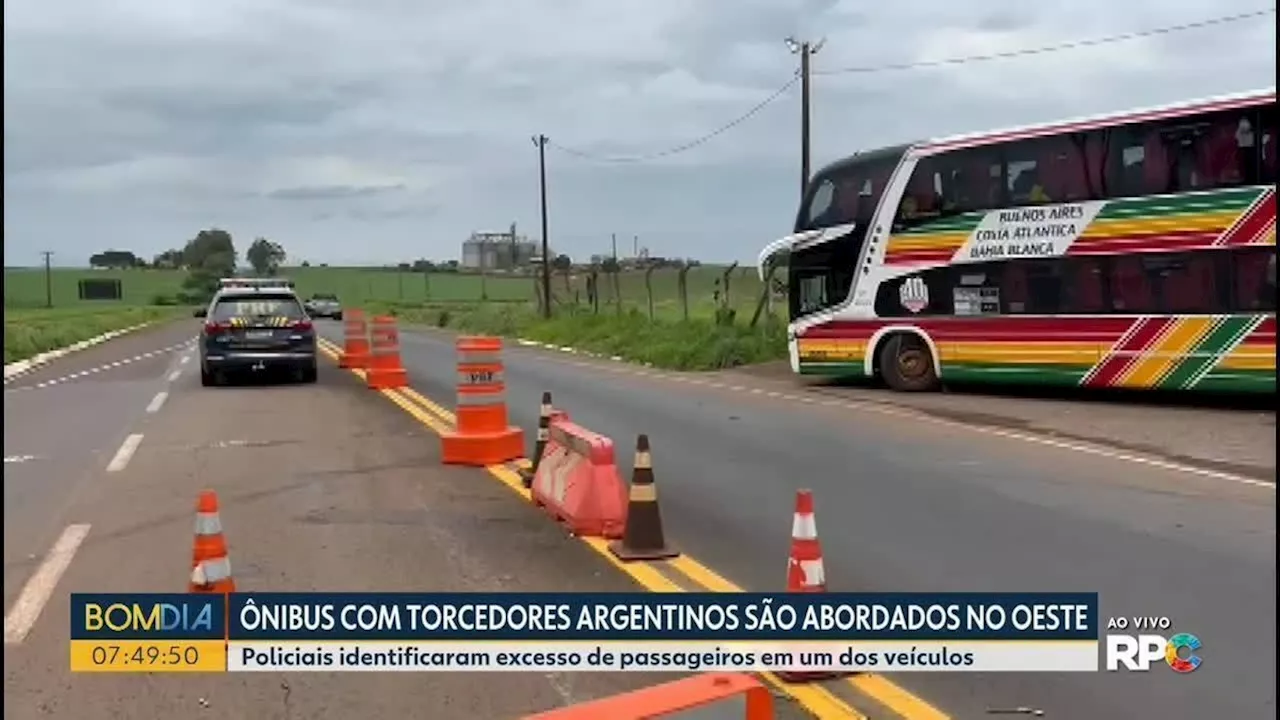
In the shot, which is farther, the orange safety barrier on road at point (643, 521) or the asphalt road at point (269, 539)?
the orange safety barrier on road at point (643, 521)

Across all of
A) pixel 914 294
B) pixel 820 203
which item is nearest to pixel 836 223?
pixel 820 203

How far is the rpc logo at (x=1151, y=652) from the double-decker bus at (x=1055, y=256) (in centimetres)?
1063

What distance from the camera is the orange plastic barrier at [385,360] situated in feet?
63.6

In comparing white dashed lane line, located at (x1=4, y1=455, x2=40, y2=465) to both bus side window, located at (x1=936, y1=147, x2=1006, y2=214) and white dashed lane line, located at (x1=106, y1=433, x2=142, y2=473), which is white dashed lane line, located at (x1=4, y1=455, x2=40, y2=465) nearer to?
white dashed lane line, located at (x1=106, y1=433, x2=142, y2=473)

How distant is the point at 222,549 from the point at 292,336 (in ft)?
50.0

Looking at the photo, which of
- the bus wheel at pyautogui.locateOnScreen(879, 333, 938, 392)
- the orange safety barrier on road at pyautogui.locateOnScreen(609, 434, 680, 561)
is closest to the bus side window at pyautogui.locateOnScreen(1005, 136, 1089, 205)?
the bus wheel at pyautogui.locateOnScreen(879, 333, 938, 392)

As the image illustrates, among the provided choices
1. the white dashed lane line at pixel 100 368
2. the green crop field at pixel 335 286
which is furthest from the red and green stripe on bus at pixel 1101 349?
the green crop field at pixel 335 286

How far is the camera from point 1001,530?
8.23 meters

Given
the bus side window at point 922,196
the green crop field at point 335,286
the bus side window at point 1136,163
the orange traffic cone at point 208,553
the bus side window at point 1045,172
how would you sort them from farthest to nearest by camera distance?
the green crop field at point 335,286
the bus side window at point 922,196
the bus side window at point 1045,172
the bus side window at point 1136,163
the orange traffic cone at point 208,553

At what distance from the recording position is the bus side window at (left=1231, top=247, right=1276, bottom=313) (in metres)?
15.0

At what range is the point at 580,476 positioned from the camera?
8234 mm

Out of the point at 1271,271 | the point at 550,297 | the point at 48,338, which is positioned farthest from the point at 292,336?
the point at 550,297

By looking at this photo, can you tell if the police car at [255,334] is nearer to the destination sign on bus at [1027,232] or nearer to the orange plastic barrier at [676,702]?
the destination sign on bus at [1027,232]

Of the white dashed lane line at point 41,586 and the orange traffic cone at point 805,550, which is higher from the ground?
the orange traffic cone at point 805,550
